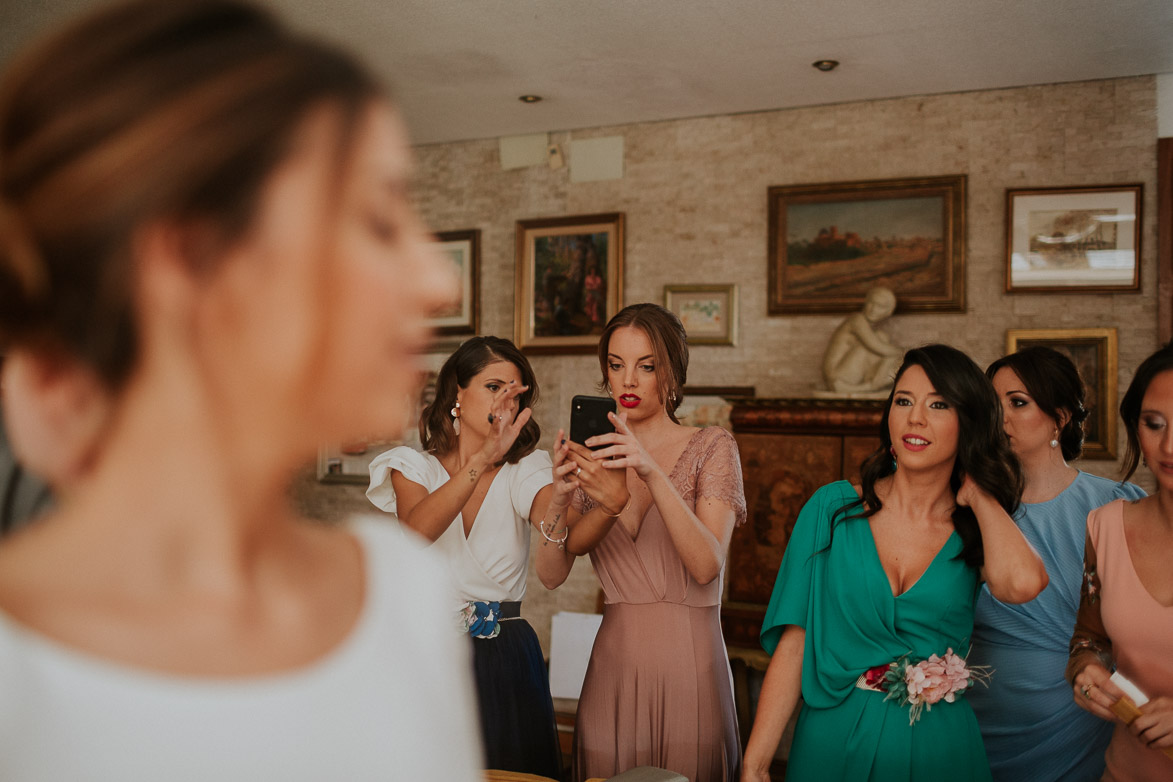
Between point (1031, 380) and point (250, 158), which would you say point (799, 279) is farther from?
point (250, 158)

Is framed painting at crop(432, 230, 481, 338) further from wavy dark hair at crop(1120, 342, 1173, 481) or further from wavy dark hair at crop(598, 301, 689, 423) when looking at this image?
wavy dark hair at crop(1120, 342, 1173, 481)

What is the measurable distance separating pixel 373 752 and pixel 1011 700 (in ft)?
9.75

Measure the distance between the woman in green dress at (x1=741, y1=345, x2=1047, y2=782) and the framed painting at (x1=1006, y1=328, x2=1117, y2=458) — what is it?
3.54 metres

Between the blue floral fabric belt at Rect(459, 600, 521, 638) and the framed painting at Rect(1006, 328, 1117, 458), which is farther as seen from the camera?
the framed painting at Rect(1006, 328, 1117, 458)

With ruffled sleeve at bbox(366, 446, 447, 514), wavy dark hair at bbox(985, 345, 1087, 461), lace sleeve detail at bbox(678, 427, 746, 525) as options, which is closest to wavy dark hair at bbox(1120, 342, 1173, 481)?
wavy dark hair at bbox(985, 345, 1087, 461)

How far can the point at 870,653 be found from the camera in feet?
7.64

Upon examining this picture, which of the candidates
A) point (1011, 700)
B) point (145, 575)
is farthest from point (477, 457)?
point (145, 575)

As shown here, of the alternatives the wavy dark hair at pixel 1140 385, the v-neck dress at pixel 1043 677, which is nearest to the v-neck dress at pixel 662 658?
the v-neck dress at pixel 1043 677

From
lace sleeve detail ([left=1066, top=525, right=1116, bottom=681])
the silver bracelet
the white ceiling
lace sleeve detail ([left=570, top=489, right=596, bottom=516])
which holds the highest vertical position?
the white ceiling

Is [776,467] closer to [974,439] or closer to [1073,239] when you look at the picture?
[1073,239]

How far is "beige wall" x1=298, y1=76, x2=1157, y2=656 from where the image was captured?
5.43 meters

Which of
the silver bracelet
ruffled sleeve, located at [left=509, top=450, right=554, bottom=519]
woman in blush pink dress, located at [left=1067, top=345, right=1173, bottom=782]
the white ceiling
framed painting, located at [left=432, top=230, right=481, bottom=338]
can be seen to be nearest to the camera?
woman in blush pink dress, located at [left=1067, top=345, right=1173, bottom=782]

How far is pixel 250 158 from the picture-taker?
47 centimetres

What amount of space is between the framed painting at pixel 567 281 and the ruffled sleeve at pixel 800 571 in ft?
13.3
